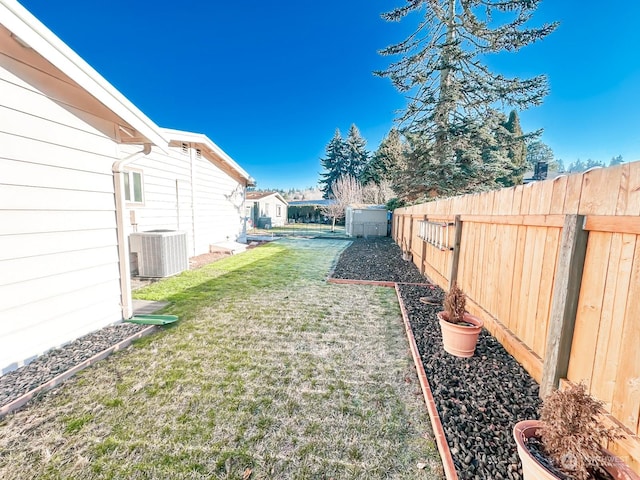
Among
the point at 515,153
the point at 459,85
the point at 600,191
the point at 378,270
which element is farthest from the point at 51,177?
the point at 515,153

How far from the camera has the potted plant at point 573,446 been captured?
3.75 ft

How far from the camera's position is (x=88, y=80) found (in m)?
2.84

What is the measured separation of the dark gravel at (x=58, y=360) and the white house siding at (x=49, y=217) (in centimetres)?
10

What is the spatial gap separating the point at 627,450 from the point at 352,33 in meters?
13.5

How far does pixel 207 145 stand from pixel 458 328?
865 centimetres

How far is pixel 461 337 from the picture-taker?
277cm

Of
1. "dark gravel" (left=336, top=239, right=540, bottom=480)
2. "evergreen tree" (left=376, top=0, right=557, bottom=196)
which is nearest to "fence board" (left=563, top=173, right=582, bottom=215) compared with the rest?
"dark gravel" (left=336, top=239, right=540, bottom=480)

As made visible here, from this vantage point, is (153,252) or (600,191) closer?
(600,191)

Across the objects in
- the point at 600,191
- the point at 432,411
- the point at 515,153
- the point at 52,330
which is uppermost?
the point at 515,153

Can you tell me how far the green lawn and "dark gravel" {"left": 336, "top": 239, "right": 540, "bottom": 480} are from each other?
177mm

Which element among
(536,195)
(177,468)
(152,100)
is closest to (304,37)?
(152,100)

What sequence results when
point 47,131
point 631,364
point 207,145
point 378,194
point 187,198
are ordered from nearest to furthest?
point 631,364 → point 47,131 → point 187,198 → point 207,145 → point 378,194

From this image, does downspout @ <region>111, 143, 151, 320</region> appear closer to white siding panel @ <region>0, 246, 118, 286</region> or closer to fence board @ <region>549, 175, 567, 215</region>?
white siding panel @ <region>0, 246, 118, 286</region>

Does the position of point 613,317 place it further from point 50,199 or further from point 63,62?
point 63,62
